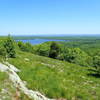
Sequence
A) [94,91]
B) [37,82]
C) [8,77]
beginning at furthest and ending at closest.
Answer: [94,91] < [37,82] < [8,77]

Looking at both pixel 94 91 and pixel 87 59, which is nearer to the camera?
pixel 94 91

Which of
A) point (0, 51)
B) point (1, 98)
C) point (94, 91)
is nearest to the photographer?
point (1, 98)

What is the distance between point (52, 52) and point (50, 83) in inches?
2061

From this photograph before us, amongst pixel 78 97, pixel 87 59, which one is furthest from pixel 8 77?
pixel 87 59

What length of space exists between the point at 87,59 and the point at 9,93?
73.4 metres

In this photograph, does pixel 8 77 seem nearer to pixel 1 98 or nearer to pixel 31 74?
pixel 1 98

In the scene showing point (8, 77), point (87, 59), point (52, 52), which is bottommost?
point (87, 59)

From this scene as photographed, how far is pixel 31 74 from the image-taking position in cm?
1442

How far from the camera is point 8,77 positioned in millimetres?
10711

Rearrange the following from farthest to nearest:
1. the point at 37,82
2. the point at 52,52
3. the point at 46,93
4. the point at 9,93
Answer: the point at 52,52, the point at 37,82, the point at 46,93, the point at 9,93

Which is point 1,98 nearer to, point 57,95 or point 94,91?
point 57,95

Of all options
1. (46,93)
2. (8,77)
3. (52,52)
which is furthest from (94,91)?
(52,52)

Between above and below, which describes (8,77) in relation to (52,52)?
above

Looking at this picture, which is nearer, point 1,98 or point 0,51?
point 1,98
